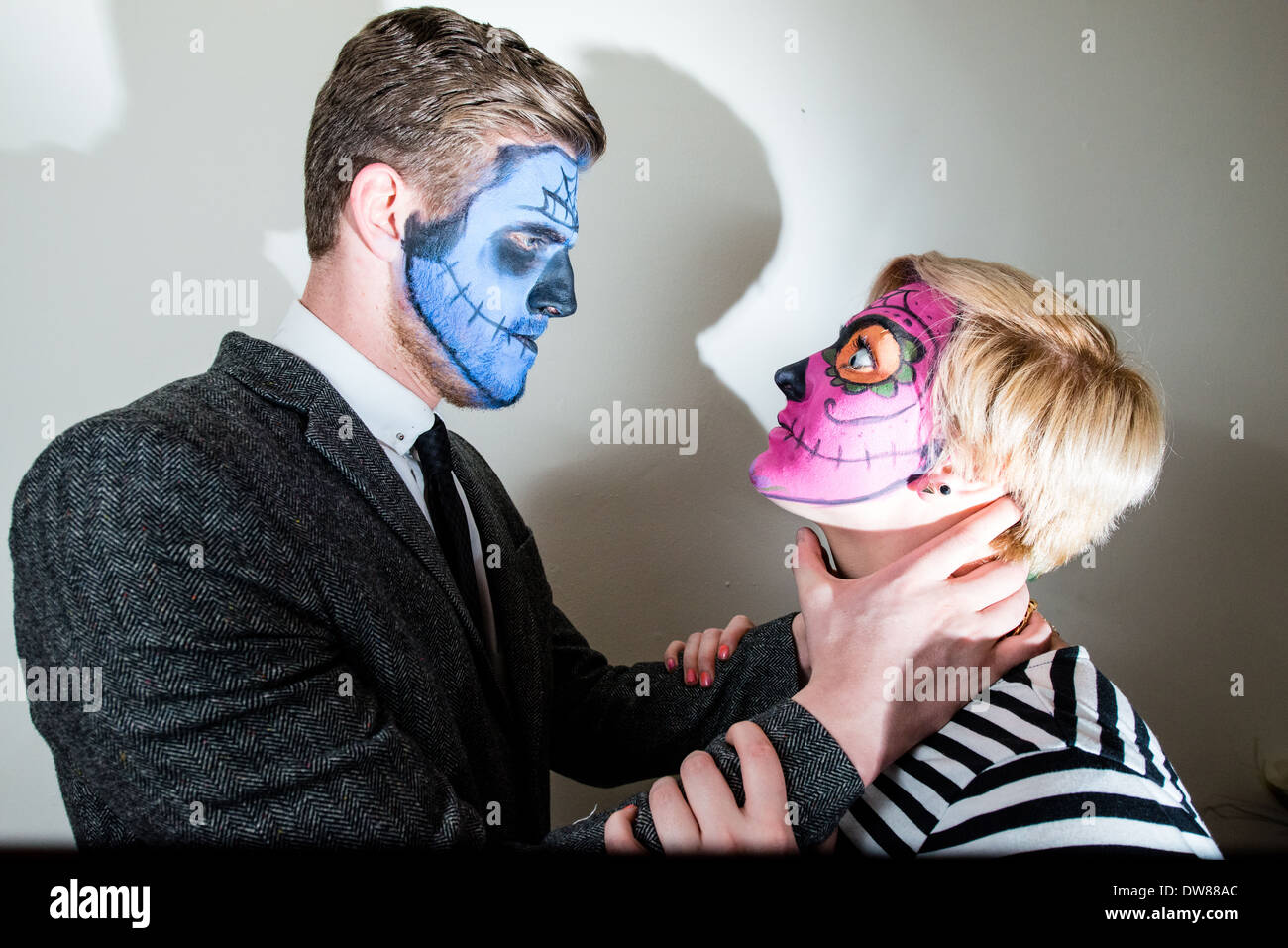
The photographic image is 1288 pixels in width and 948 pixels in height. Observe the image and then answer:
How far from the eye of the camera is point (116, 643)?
84cm

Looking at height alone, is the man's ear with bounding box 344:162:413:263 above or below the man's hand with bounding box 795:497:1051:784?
above

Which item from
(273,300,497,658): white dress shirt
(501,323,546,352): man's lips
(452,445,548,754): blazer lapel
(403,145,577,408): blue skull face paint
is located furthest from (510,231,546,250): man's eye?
(452,445,548,754): blazer lapel

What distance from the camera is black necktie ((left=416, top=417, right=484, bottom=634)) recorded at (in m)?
1.25

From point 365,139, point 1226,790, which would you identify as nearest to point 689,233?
point 365,139

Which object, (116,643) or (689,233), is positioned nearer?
(116,643)

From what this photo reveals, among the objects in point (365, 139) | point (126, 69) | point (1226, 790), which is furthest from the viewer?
point (1226, 790)

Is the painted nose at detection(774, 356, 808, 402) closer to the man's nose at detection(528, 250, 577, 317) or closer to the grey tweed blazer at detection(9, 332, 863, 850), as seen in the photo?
the man's nose at detection(528, 250, 577, 317)

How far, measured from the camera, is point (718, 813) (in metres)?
0.93

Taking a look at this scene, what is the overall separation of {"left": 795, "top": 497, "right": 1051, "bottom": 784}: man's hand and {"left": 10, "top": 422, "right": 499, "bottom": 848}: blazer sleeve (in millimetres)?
448

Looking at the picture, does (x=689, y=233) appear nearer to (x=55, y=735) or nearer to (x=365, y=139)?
(x=365, y=139)

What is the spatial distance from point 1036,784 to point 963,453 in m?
0.42

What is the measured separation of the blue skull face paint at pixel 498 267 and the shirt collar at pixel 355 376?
99 mm

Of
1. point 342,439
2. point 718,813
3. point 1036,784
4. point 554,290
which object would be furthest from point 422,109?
point 1036,784
